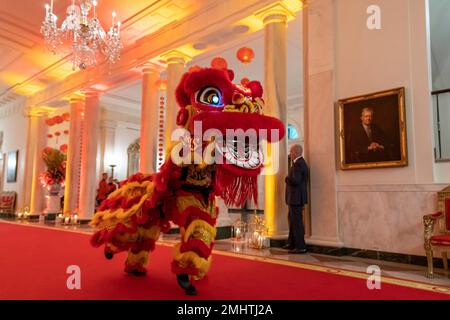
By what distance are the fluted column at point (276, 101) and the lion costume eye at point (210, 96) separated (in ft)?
9.53

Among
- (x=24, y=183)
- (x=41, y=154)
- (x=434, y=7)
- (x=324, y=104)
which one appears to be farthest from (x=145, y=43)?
(x=24, y=183)

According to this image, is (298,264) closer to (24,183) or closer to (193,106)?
(193,106)

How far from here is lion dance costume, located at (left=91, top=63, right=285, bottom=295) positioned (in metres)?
2.31

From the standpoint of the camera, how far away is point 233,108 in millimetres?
2391

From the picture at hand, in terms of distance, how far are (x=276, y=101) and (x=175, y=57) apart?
2.98 meters

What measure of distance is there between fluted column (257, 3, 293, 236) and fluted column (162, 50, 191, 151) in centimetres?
231

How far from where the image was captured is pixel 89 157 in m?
9.86

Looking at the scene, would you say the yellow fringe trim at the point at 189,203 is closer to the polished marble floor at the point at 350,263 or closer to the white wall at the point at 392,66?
the polished marble floor at the point at 350,263

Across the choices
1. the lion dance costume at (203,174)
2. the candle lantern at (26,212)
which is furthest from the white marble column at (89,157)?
the lion dance costume at (203,174)

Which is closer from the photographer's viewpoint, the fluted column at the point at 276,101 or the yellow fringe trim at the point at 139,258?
the yellow fringe trim at the point at 139,258

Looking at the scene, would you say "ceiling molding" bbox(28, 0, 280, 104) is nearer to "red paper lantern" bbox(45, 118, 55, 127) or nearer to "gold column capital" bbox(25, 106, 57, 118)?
"red paper lantern" bbox(45, 118, 55, 127)

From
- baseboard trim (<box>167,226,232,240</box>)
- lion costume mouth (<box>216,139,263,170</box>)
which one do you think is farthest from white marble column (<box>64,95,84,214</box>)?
lion costume mouth (<box>216,139,263,170</box>)

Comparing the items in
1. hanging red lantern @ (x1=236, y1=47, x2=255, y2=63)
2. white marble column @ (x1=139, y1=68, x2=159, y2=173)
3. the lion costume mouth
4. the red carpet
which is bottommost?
the red carpet

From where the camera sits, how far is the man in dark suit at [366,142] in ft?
14.6
